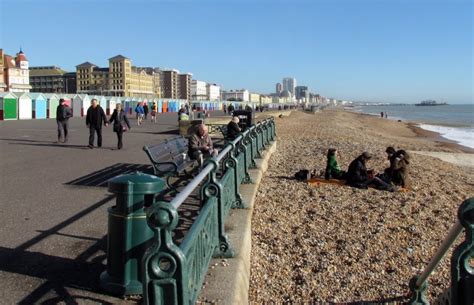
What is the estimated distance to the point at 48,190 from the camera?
24.1ft

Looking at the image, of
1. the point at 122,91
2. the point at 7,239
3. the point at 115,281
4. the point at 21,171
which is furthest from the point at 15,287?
the point at 122,91

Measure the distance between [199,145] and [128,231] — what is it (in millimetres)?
5437

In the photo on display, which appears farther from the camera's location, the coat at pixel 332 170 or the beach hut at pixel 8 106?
the beach hut at pixel 8 106

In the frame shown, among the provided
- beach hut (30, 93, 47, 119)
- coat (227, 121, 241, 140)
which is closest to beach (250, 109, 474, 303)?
coat (227, 121, 241, 140)

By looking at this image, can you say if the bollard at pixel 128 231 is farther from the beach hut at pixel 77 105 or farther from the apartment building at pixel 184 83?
the apartment building at pixel 184 83

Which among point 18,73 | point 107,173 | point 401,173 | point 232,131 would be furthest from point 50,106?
point 18,73

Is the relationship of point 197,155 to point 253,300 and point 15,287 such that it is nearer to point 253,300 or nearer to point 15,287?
point 253,300

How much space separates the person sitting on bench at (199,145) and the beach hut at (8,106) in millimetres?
27729

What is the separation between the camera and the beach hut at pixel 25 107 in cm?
3378

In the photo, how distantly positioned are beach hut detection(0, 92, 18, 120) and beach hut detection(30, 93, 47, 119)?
7.11 ft

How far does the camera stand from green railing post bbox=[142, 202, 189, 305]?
2330 mm

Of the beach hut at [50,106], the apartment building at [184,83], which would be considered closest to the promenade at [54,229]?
the beach hut at [50,106]

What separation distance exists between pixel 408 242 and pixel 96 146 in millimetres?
→ 10633

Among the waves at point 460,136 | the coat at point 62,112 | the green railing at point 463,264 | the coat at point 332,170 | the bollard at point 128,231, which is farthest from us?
the waves at point 460,136
